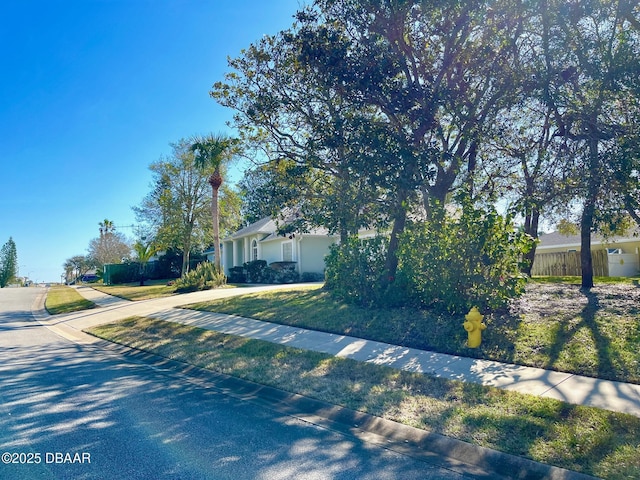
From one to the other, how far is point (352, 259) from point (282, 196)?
13.9 ft

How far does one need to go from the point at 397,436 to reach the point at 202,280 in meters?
19.8

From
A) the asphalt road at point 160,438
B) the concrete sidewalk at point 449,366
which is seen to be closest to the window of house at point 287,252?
the concrete sidewalk at point 449,366

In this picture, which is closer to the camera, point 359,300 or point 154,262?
point 359,300

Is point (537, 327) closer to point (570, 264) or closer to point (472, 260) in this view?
point (472, 260)

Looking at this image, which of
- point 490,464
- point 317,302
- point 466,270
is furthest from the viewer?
point 317,302

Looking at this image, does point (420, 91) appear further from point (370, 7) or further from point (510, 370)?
point (510, 370)

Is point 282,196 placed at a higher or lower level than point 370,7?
lower

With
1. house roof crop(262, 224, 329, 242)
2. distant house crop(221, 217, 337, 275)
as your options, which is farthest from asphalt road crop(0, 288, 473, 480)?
house roof crop(262, 224, 329, 242)

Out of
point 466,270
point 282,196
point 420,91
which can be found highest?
point 420,91

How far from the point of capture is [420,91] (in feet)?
37.5

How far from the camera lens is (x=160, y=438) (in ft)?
16.7

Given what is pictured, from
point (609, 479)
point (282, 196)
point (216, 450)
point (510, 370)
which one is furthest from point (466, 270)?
point (282, 196)

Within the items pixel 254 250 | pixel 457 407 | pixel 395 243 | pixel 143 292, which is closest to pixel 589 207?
pixel 395 243

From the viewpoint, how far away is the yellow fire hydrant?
8.48 meters
